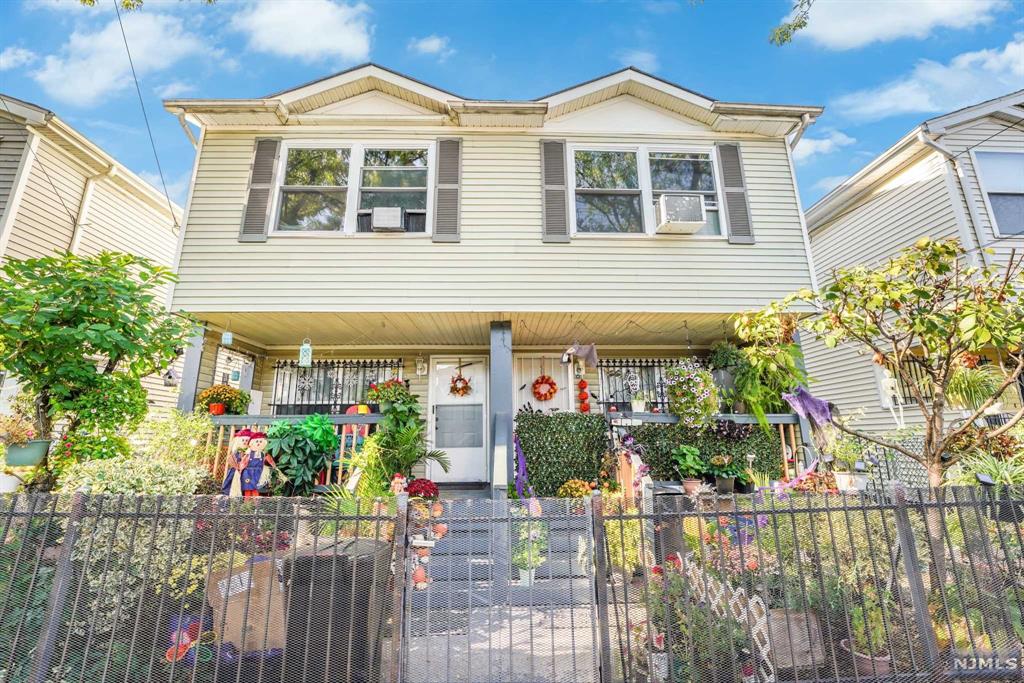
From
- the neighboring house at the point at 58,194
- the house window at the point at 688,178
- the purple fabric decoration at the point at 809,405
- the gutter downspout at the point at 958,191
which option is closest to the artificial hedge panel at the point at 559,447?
the purple fabric decoration at the point at 809,405

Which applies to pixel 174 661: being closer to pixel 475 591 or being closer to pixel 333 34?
pixel 475 591

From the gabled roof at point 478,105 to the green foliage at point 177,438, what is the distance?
4.69 meters

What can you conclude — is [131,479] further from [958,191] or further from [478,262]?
[958,191]

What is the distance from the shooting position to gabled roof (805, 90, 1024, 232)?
8438 mm

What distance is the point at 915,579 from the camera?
3.10 m

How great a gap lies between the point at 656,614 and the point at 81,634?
382cm

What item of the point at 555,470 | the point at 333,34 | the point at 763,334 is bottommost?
the point at 555,470

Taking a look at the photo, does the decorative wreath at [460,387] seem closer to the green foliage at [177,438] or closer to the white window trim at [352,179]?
the white window trim at [352,179]

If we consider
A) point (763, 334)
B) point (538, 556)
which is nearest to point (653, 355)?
point (763, 334)

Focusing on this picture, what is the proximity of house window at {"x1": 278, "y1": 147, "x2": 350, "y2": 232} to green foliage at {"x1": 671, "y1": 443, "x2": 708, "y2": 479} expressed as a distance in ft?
20.1

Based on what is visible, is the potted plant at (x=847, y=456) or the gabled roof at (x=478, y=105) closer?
the potted plant at (x=847, y=456)

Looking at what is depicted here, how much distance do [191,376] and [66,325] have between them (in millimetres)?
2018

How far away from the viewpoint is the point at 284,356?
28.9 ft

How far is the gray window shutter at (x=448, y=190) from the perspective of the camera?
7062 millimetres
